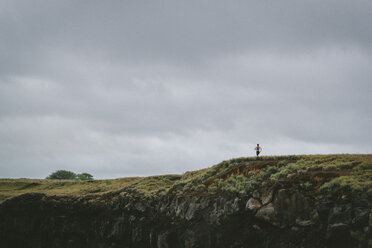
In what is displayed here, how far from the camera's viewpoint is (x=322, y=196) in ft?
63.3

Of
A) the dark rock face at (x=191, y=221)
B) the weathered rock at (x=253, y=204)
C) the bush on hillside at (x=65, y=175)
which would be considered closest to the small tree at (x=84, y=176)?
the bush on hillside at (x=65, y=175)

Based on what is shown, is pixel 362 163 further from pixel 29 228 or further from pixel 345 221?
pixel 29 228

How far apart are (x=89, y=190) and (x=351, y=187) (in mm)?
45230

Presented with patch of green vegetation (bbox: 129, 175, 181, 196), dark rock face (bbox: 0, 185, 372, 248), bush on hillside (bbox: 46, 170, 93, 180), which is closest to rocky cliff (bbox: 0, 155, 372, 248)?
dark rock face (bbox: 0, 185, 372, 248)

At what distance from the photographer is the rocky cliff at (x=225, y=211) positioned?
17.8m

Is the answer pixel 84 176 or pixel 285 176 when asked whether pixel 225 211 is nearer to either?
pixel 285 176

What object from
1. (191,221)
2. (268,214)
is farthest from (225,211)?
(268,214)

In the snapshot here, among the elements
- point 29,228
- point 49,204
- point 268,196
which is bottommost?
point 29,228

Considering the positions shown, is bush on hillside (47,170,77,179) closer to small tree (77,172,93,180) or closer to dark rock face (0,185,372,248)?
small tree (77,172,93,180)

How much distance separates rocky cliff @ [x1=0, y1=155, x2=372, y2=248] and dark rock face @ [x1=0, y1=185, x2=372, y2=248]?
62 mm

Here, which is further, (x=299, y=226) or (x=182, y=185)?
(x=182, y=185)

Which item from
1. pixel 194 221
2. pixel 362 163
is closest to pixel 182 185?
pixel 194 221

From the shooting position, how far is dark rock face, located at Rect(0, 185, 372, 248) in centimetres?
1725

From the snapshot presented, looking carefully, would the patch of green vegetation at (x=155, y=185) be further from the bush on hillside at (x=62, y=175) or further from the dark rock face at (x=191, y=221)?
the bush on hillside at (x=62, y=175)
